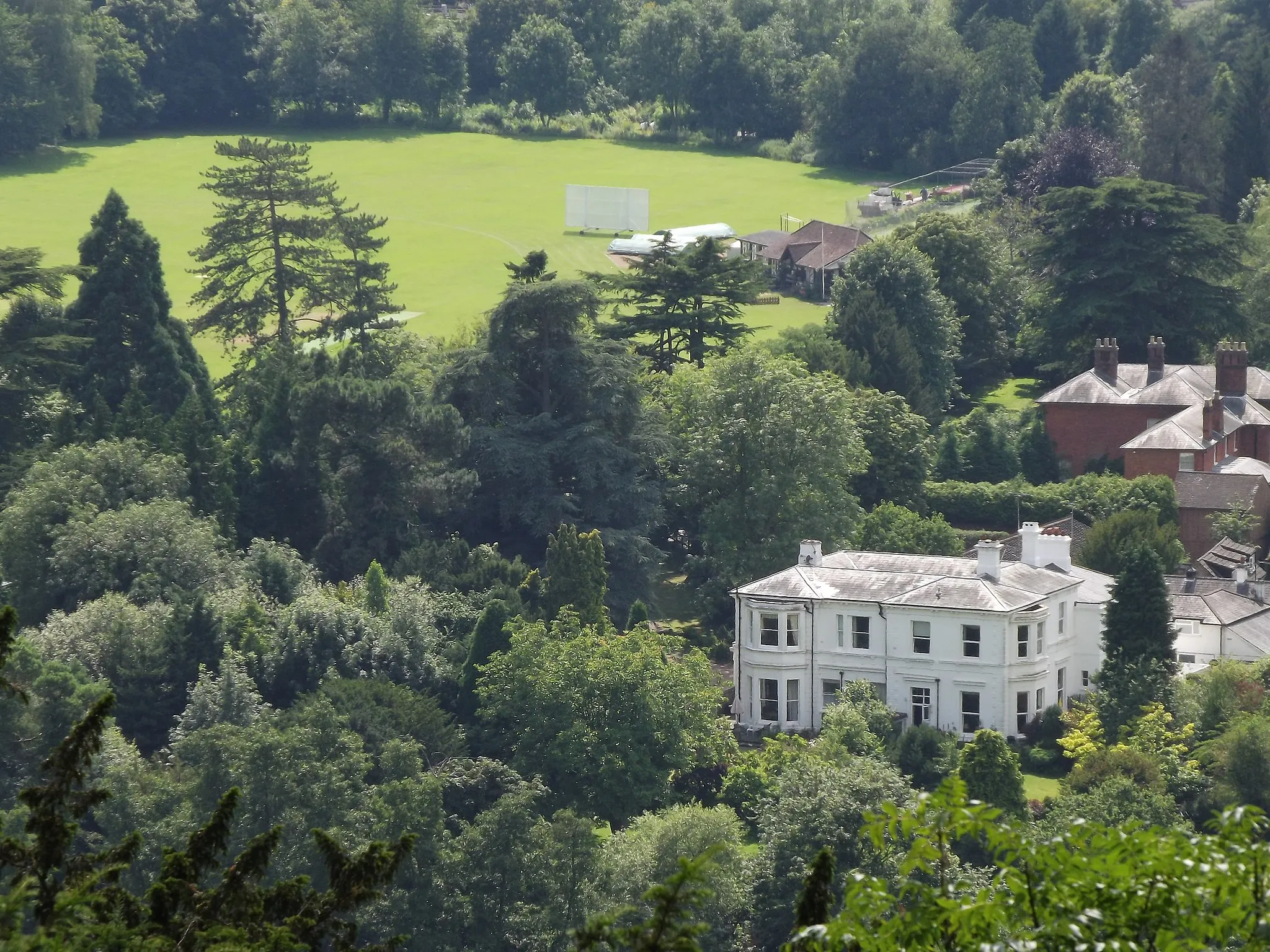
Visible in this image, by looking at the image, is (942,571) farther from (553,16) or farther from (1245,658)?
(553,16)

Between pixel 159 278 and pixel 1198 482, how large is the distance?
30.7 metres

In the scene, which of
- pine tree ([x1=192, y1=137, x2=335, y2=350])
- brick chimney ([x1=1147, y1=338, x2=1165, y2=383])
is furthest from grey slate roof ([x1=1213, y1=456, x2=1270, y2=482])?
pine tree ([x1=192, y1=137, x2=335, y2=350])

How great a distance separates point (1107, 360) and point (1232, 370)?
435cm

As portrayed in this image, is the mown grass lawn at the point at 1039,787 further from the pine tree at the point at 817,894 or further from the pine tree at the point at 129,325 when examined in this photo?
the pine tree at the point at 817,894

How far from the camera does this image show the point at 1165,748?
55188 mm

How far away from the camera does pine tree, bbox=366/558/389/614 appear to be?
62.1 m

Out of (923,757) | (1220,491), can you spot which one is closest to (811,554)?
(923,757)

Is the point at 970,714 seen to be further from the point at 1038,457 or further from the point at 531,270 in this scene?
the point at 531,270

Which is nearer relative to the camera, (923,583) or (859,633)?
(859,633)

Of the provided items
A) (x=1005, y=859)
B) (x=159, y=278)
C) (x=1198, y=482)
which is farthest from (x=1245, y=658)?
(x=1005, y=859)

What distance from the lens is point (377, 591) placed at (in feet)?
204

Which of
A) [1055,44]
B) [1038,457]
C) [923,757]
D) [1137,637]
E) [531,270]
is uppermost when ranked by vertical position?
[1055,44]

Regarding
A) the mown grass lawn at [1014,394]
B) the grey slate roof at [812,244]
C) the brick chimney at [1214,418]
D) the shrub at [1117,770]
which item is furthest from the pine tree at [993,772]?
the grey slate roof at [812,244]

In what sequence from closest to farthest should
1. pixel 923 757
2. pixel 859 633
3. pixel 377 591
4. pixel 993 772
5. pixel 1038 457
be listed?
pixel 993 772, pixel 923 757, pixel 859 633, pixel 377 591, pixel 1038 457
